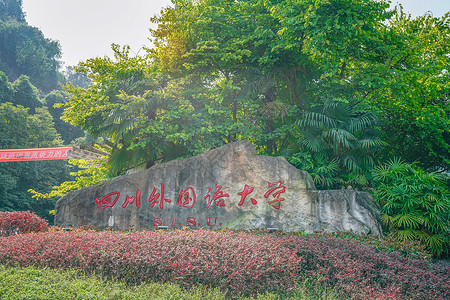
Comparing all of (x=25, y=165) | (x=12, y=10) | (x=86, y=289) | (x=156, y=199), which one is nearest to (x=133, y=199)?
(x=156, y=199)

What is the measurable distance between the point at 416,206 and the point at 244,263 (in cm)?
409

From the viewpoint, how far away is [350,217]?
6207mm

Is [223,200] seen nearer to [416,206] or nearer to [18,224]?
[416,206]

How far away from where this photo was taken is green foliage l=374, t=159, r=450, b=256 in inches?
228

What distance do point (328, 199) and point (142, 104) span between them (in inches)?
203

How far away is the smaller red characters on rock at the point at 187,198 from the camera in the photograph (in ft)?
23.2

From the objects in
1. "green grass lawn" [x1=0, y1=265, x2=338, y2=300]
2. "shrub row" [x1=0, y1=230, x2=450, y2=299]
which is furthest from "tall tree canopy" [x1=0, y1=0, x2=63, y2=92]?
"green grass lawn" [x1=0, y1=265, x2=338, y2=300]

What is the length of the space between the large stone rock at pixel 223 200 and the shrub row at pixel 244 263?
157 cm

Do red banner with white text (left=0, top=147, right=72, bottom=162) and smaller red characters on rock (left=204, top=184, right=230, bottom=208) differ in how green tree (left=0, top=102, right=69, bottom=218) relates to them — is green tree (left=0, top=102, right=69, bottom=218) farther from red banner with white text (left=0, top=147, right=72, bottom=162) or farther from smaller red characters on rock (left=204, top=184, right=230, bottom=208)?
smaller red characters on rock (left=204, top=184, right=230, bottom=208)

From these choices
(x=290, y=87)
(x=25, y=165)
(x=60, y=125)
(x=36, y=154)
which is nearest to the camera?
(x=290, y=87)

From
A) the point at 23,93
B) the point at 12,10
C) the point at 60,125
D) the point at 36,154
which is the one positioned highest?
the point at 12,10

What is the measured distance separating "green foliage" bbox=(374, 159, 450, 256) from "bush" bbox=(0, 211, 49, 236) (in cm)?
742

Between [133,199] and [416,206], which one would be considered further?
[133,199]

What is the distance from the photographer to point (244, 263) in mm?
3949
